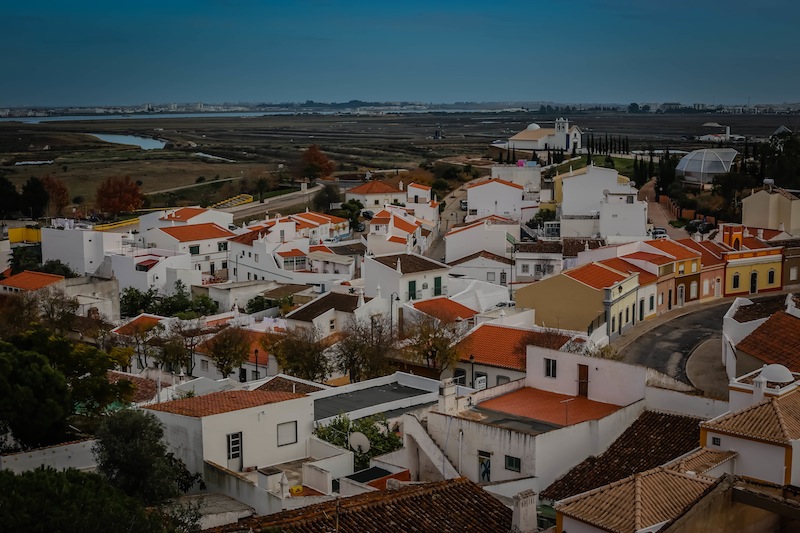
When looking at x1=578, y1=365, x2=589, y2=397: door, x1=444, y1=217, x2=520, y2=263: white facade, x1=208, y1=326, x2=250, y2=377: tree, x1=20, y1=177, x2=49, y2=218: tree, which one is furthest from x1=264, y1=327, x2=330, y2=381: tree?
x1=20, y1=177, x2=49, y2=218: tree

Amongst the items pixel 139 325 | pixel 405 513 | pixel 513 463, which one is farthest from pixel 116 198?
pixel 405 513

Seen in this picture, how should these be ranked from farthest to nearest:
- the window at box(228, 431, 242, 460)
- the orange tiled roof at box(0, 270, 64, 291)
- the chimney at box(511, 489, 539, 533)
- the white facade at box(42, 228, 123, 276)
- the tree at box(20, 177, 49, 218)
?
the tree at box(20, 177, 49, 218)
the white facade at box(42, 228, 123, 276)
the orange tiled roof at box(0, 270, 64, 291)
the window at box(228, 431, 242, 460)
the chimney at box(511, 489, 539, 533)

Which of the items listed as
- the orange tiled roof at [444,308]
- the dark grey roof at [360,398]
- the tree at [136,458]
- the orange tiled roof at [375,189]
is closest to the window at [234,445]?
the tree at [136,458]

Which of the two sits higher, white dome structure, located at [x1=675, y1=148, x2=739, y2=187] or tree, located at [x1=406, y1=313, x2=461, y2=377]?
white dome structure, located at [x1=675, y1=148, x2=739, y2=187]

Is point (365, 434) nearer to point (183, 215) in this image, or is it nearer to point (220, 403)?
point (220, 403)

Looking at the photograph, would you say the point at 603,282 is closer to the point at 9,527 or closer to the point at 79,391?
the point at 79,391

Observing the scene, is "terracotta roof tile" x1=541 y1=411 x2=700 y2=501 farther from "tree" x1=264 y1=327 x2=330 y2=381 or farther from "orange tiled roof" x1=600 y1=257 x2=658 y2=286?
"orange tiled roof" x1=600 y1=257 x2=658 y2=286

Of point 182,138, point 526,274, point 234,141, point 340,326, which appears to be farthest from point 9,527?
point 182,138
